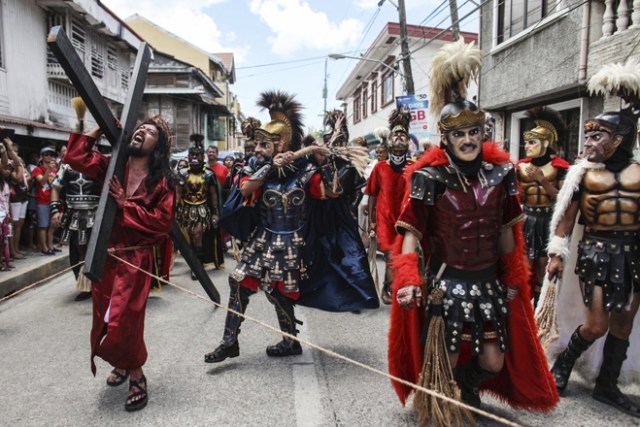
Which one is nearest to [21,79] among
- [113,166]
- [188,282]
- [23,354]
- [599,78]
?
[188,282]

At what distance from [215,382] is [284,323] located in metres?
0.79

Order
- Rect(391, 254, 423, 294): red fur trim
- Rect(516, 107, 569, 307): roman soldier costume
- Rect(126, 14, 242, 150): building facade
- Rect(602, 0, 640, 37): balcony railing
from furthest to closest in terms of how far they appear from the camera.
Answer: Rect(126, 14, 242, 150): building facade < Rect(602, 0, 640, 37): balcony railing < Rect(516, 107, 569, 307): roman soldier costume < Rect(391, 254, 423, 294): red fur trim

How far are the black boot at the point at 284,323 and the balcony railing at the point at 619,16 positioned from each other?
6.82 metres

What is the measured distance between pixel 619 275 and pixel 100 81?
1790 cm

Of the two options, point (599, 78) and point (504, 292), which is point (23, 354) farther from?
point (599, 78)

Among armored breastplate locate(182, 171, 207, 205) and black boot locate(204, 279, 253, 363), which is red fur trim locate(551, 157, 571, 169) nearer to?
black boot locate(204, 279, 253, 363)

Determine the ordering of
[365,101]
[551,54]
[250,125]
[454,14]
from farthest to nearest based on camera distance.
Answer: [365,101], [454,14], [551,54], [250,125]

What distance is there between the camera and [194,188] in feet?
26.3

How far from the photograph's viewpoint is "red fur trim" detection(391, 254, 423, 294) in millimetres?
2703

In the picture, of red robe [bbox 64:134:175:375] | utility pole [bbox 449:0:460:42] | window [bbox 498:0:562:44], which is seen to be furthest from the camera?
utility pole [bbox 449:0:460:42]

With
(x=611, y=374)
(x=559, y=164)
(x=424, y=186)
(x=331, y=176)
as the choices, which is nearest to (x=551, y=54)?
(x=559, y=164)

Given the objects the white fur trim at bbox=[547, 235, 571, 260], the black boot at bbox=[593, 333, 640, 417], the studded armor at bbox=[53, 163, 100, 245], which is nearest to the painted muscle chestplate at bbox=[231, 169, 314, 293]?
the white fur trim at bbox=[547, 235, 571, 260]

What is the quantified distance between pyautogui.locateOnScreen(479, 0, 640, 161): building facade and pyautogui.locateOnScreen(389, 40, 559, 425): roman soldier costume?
10.0ft

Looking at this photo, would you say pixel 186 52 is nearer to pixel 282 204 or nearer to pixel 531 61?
pixel 531 61
